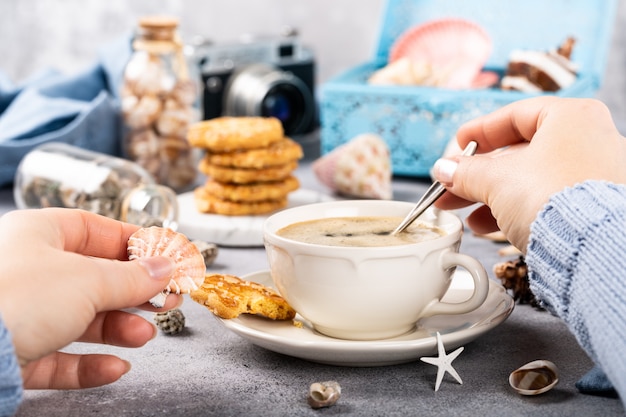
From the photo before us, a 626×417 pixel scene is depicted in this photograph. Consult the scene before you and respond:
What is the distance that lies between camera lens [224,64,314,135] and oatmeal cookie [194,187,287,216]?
1.49ft

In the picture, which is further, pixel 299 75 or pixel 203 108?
pixel 299 75

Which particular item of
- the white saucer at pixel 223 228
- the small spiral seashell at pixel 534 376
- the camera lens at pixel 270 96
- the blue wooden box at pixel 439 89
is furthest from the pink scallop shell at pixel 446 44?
the small spiral seashell at pixel 534 376

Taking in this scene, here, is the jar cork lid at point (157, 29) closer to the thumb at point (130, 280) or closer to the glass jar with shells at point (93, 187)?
the glass jar with shells at point (93, 187)

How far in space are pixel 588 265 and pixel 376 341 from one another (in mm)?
185

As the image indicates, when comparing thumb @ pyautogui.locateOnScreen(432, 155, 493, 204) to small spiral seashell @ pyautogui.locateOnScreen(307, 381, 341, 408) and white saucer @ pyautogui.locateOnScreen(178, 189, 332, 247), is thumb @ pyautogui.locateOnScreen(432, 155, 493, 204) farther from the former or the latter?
white saucer @ pyautogui.locateOnScreen(178, 189, 332, 247)

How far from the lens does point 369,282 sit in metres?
0.65

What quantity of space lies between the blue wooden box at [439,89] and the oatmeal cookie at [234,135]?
26 centimetres

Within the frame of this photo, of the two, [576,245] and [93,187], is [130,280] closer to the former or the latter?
[576,245]

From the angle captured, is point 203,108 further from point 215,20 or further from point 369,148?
point 215,20

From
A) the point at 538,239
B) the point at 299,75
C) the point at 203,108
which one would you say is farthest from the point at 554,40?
the point at 538,239

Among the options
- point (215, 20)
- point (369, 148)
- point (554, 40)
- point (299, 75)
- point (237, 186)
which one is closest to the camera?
point (237, 186)

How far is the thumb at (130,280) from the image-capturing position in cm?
55

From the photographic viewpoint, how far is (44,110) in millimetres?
1422

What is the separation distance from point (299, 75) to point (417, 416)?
1.29 m
